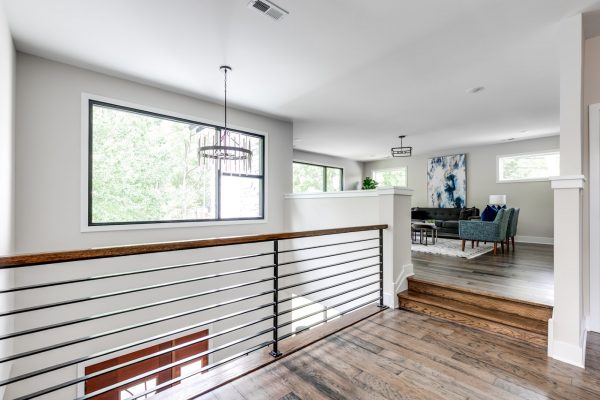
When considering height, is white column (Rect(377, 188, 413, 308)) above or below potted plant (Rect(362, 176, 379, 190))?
below

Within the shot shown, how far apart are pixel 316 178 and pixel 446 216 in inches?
144

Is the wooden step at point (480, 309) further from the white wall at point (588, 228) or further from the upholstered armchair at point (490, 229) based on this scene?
the upholstered armchair at point (490, 229)

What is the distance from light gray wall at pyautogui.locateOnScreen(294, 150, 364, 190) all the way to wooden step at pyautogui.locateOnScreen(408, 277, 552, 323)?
223 inches

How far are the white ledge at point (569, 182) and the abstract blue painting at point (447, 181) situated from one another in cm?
582

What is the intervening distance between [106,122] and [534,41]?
457 cm

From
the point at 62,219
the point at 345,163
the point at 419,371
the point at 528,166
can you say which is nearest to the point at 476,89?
the point at 419,371

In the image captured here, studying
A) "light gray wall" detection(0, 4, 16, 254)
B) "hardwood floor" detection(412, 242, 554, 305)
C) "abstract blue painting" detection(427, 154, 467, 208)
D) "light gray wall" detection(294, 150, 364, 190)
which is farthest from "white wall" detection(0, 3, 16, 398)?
"abstract blue painting" detection(427, 154, 467, 208)

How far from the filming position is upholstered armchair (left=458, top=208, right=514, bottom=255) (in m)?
4.46

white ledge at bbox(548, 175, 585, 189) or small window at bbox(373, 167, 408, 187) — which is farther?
small window at bbox(373, 167, 408, 187)

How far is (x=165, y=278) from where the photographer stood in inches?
148

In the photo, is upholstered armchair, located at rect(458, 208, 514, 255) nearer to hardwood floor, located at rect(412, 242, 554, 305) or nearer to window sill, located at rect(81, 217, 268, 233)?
hardwood floor, located at rect(412, 242, 554, 305)

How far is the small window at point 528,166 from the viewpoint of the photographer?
6.27 m

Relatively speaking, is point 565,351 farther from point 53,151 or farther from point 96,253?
point 53,151

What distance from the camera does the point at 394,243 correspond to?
296cm
